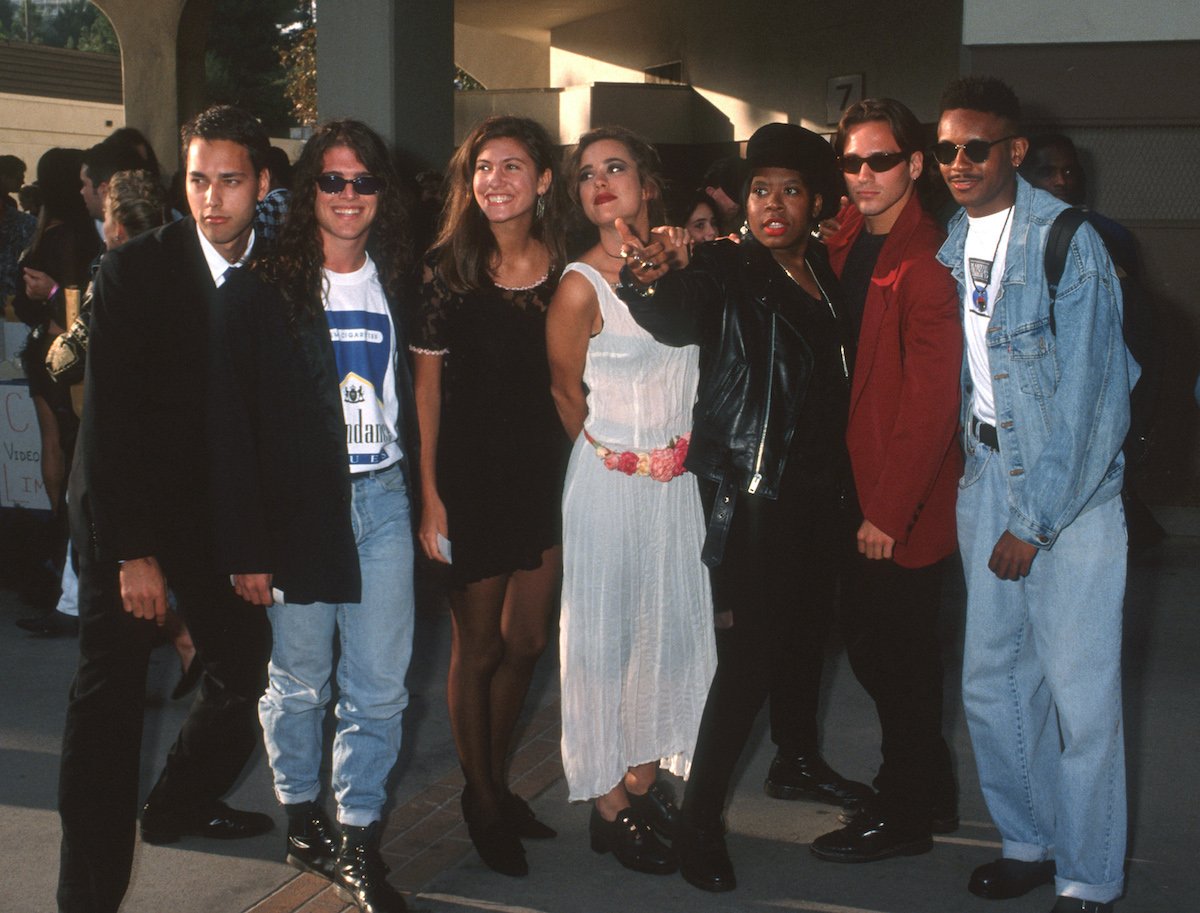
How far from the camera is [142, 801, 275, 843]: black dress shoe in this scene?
4117 mm

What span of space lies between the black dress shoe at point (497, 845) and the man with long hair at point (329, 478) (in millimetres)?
339

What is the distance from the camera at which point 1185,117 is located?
336 inches

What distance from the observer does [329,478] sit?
11.6ft

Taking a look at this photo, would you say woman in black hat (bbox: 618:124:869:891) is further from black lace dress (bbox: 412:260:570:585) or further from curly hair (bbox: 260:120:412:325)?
curly hair (bbox: 260:120:412:325)

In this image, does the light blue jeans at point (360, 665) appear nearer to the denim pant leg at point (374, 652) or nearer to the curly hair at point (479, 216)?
the denim pant leg at point (374, 652)

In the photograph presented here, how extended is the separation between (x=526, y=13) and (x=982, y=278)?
17.9m

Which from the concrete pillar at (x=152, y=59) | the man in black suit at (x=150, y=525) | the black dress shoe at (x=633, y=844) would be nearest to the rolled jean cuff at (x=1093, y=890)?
the black dress shoe at (x=633, y=844)

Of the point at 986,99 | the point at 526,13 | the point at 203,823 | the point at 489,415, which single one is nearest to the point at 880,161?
the point at 986,99

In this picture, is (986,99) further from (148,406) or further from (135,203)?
(135,203)

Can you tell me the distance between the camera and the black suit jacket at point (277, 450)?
3500 millimetres

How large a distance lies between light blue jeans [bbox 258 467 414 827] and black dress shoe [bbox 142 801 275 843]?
52 centimetres

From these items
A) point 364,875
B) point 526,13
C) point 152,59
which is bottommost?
point 364,875

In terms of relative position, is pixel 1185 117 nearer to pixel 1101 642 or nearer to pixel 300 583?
pixel 1101 642

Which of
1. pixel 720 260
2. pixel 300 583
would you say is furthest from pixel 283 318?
pixel 720 260
